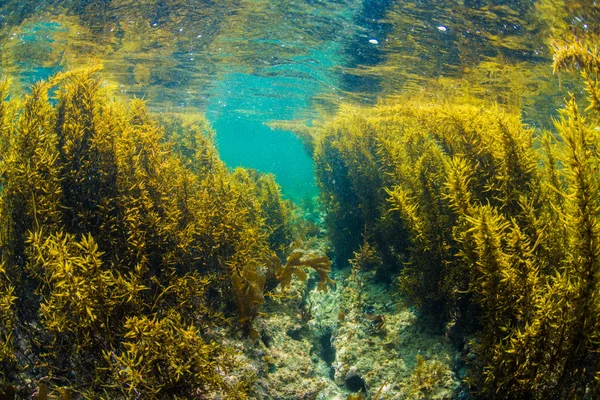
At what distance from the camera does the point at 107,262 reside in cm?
443

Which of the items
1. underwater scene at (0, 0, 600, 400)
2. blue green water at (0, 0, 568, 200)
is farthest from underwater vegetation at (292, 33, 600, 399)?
blue green water at (0, 0, 568, 200)

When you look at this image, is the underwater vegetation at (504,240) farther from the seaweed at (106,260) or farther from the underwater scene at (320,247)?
the seaweed at (106,260)

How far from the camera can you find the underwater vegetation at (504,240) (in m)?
2.80

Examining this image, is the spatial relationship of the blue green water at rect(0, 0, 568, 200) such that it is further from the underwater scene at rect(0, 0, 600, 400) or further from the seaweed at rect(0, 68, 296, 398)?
the seaweed at rect(0, 68, 296, 398)

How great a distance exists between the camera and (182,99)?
2638cm

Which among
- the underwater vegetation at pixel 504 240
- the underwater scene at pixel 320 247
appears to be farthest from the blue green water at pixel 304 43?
the underwater vegetation at pixel 504 240

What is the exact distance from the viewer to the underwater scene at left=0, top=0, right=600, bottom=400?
3.33 meters

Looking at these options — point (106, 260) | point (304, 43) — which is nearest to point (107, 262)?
point (106, 260)

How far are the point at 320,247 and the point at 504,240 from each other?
7.84 metres

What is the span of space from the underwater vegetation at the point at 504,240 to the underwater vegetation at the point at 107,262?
2.96m

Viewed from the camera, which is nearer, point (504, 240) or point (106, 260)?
point (504, 240)

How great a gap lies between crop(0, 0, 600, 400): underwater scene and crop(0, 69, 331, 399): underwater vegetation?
0.03 metres

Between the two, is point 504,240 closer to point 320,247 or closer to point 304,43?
point 320,247

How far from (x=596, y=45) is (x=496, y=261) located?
30.5 ft
